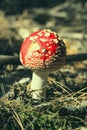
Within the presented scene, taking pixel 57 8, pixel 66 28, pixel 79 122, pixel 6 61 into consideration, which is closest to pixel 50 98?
pixel 79 122

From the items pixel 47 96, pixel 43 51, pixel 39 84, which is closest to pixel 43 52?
pixel 43 51

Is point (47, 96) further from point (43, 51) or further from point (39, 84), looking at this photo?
point (43, 51)

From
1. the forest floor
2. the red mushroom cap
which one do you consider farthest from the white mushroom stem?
the red mushroom cap

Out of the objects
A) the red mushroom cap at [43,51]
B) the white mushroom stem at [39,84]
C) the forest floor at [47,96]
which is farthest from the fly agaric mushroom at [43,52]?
the forest floor at [47,96]

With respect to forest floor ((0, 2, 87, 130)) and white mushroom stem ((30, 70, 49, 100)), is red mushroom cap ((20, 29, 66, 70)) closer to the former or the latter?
white mushroom stem ((30, 70, 49, 100))

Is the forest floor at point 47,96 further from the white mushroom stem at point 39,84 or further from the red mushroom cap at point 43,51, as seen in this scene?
the red mushroom cap at point 43,51

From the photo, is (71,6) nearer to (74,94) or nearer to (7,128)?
(74,94)
